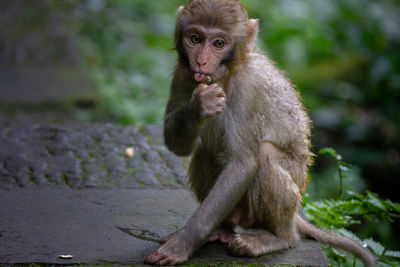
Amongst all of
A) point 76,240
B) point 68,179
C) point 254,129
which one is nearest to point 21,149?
point 68,179

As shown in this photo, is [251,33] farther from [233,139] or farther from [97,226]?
[97,226]

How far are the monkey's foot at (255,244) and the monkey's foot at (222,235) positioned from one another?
0.10 m

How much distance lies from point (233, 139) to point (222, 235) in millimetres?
747

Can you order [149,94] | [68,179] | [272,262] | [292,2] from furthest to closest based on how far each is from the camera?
[292,2] < [149,94] < [68,179] < [272,262]

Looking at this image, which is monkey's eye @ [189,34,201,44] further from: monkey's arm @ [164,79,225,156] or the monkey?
monkey's arm @ [164,79,225,156]

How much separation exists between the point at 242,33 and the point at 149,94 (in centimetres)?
646

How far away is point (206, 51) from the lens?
412 cm

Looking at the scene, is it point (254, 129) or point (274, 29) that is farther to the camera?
point (274, 29)

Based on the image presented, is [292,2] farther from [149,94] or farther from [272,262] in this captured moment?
[272,262]

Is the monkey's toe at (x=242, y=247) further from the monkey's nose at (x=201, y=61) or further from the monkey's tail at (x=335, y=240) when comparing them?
the monkey's nose at (x=201, y=61)

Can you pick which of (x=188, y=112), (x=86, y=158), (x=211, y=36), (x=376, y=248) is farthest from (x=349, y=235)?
(x=86, y=158)

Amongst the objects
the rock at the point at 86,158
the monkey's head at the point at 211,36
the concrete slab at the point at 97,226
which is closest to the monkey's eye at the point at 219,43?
the monkey's head at the point at 211,36

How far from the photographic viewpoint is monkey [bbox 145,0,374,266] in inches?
A: 163

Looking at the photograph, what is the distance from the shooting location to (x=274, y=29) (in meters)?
13.0
